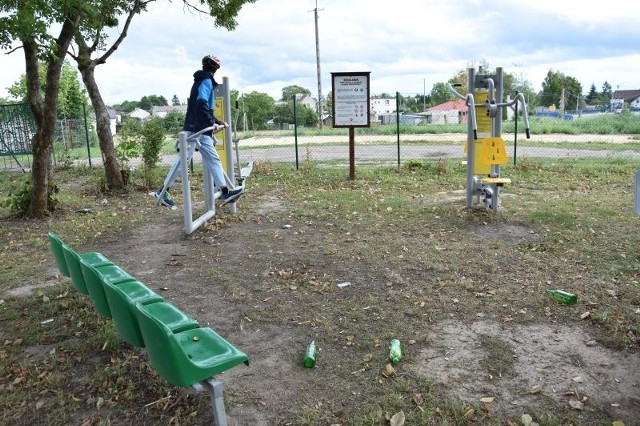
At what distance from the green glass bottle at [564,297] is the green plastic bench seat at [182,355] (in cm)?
280

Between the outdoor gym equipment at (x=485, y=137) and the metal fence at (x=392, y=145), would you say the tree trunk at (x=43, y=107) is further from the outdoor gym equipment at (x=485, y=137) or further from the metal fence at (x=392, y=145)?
the metal fence at (x=392, y=145)

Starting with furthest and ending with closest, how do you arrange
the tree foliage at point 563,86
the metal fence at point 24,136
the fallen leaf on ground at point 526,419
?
1. the tree foliage at point 563,86
2. the metal fence at point 24,136
3. the fallen leaf on ground at point 526,419

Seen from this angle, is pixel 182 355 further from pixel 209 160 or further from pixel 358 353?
pixel 209 160

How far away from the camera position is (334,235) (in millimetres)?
6531

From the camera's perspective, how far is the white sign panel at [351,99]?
11.0 meters

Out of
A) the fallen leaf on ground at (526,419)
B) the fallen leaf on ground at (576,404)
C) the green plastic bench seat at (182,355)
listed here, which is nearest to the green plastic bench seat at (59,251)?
the green plastic bench seat at (182,355)

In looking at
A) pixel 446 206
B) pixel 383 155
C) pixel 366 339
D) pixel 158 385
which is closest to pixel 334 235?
pixel 446 206

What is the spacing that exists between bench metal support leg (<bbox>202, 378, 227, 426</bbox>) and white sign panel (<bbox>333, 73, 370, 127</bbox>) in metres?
8.98

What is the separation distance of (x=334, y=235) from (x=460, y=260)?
1.63 metres

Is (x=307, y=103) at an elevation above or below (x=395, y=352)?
above

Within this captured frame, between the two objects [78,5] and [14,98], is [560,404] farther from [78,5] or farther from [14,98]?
[14,98]

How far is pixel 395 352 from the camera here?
3477 mm

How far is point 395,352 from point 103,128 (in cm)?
860

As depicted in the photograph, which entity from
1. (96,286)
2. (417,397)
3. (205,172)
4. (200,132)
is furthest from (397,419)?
(205,172)
